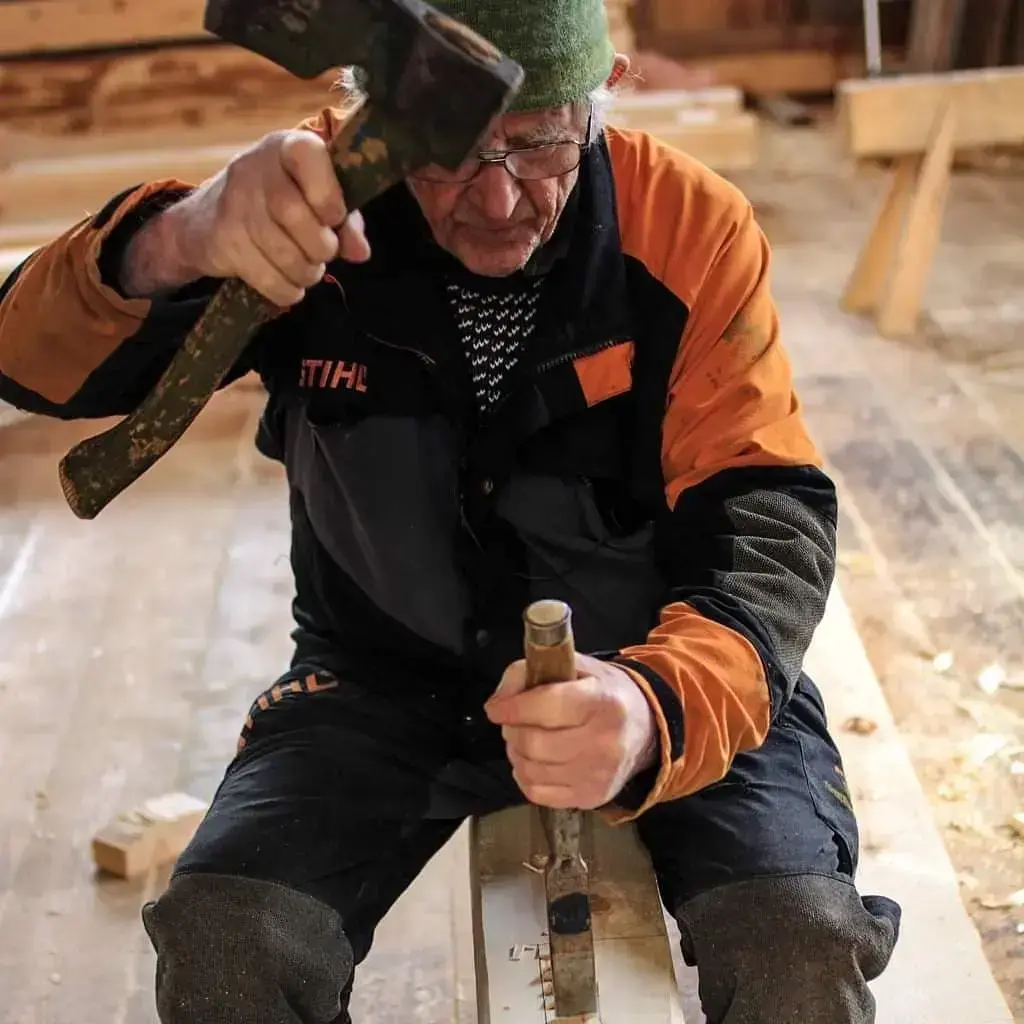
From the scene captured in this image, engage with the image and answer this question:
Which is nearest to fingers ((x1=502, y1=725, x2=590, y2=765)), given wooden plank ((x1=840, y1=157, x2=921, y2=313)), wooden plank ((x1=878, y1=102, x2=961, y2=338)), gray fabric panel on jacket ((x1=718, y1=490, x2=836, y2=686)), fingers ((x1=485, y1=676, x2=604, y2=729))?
fingers ((x1=485, y1=676, x2=604, y2=729))

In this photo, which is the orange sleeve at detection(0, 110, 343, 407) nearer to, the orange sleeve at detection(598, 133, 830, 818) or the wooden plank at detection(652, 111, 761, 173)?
the orange sleeve at detection(598, 133, 830, 818)

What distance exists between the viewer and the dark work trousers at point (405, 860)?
1060 mm

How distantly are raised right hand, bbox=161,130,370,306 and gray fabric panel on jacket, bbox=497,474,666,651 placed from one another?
0.37 m

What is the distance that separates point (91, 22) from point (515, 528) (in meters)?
2.96

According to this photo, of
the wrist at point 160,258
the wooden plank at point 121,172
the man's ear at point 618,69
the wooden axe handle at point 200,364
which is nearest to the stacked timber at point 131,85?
the wooden plank at point 121,172

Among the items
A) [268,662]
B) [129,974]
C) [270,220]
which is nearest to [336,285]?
[270,220]

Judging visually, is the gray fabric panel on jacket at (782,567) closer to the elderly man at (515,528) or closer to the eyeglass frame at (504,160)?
the elderly man at (515,528)

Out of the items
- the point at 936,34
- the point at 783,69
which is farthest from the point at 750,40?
the point at 936,34

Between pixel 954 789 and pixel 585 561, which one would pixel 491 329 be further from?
pixel 954 789

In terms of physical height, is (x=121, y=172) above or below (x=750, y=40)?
above

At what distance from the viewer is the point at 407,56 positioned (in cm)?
79

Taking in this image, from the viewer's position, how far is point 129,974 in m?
1.57

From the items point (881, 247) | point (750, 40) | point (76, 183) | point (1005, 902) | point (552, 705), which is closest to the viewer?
point (552, 705)

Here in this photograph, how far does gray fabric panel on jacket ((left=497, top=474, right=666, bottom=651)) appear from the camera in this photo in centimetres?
125
